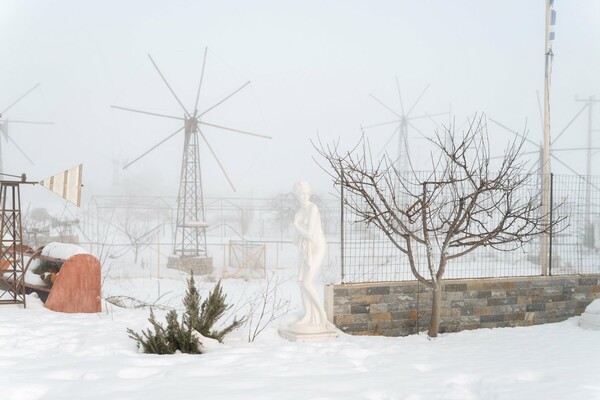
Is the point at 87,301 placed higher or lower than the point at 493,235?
lower

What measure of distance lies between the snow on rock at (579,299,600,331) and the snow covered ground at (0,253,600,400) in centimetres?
27

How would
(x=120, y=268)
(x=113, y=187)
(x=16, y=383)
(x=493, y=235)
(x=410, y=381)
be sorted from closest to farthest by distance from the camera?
(x=16, y=383)
(x=410, y=381)
(x=493, y=235)
(x=120, y=268)
(x=113, y=187)

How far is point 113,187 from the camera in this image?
125 feet

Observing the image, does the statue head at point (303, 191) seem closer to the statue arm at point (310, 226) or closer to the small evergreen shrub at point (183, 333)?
the statue arm at point (310, 226)

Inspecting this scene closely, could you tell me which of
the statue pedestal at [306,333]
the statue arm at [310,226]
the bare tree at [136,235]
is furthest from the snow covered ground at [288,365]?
the bare tree at [136,235]

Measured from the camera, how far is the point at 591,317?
8.77 meters

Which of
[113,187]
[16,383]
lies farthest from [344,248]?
[113,187]

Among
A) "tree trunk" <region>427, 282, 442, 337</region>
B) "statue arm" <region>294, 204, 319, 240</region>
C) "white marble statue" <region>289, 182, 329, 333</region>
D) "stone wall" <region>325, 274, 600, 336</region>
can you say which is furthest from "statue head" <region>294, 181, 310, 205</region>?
"tree trunk" <region>427, 282, 442, 337</region>

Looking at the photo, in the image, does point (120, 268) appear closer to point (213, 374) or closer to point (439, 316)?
point (439, 316)

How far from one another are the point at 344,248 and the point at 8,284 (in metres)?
4.88

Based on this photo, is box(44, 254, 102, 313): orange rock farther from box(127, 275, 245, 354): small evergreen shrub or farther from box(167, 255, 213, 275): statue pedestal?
box(167, 255, 213, 275): statue pedestal

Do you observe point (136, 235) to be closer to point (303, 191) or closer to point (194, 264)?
point (194, 264)

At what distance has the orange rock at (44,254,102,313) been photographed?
341 inches

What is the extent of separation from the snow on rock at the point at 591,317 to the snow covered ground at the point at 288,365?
0.90ft
